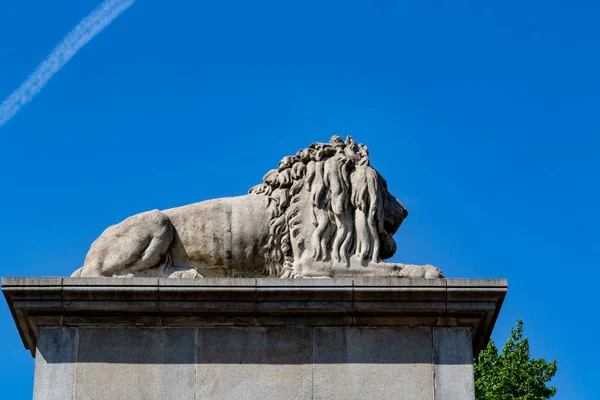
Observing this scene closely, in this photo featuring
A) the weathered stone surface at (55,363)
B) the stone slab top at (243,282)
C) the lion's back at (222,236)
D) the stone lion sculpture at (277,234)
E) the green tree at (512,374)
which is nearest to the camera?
the weathered stone surface at (55,363)

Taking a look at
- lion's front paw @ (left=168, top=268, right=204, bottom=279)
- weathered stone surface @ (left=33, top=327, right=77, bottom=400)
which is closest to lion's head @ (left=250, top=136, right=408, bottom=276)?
lion's front paw @ (left=168, top=268, right=204, bottom=279)

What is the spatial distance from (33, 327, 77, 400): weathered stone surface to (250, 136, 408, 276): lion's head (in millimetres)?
2669

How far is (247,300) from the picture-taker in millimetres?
20562

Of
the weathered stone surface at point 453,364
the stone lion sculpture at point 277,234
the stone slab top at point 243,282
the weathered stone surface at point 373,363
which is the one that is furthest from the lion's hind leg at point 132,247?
the weathered stone surface at point 453,364

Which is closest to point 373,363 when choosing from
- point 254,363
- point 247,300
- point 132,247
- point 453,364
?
point 453,364

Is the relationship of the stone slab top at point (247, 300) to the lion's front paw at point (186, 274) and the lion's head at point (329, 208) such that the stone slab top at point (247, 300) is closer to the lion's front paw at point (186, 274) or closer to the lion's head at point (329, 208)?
the lion's front paw at point (186, 274)

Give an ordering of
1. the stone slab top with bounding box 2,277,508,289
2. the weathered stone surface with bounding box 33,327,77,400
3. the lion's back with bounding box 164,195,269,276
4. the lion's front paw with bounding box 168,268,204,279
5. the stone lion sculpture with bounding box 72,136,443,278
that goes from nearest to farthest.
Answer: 1. the weathered stone surface with bounding box 33,327,77,400
2. the stone slab top with bounding box 2,277,508,289
3. the lion's front paw with bounding box 168,268,204,279
4. the stone lion sculpture with bounding box 72,136,443,278
5. the lion's back with bounding box 164,195,269,276

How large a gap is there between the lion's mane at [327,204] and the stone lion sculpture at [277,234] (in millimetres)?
12

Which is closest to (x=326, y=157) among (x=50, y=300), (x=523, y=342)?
(x=50, y=300)

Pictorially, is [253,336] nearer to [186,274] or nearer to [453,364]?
[186,274]

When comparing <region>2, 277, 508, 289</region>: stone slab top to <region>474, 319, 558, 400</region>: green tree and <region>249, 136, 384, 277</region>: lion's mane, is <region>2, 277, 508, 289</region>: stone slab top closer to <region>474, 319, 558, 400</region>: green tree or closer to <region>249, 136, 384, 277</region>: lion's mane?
<region>249, 136, 384, 277</region>: lion's mane

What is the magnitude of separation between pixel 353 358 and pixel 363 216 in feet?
6.35

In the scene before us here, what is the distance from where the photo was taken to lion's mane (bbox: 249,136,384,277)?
21359 millimetres

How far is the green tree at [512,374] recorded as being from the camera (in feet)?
128
